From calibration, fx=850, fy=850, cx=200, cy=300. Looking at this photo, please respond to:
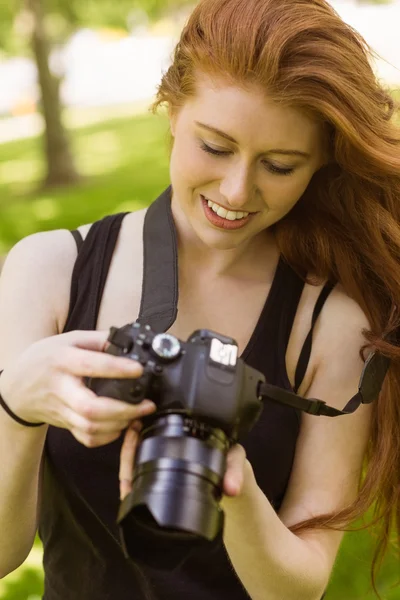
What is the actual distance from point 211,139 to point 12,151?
944cm

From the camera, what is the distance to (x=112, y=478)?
176 cm

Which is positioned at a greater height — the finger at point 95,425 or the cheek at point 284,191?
the cheek at point 284,191

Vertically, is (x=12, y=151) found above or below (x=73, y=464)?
below

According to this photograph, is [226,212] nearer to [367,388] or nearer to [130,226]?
[130,226]

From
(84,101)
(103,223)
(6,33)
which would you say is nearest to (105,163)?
(6,33)

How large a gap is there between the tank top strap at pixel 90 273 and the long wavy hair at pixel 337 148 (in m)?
0.32

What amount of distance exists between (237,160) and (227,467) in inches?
25.0

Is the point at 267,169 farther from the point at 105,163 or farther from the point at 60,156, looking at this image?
the point at 105,163

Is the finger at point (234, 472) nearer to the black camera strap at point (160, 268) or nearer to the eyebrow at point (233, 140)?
the black camera strap at point (160, 268)

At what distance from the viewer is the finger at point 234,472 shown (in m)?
1.34

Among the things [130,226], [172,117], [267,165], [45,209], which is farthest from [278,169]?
[45,209]

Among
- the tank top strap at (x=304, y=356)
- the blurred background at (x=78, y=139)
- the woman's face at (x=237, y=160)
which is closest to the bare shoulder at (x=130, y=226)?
the woman's face at (x=237, y=160)

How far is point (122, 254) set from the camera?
6.20 feet

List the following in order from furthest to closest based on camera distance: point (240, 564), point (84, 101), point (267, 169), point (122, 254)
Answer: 1. point (84, 101)
2. point (122, 254)
3. point (267, 169)
4. point (240, 564)
